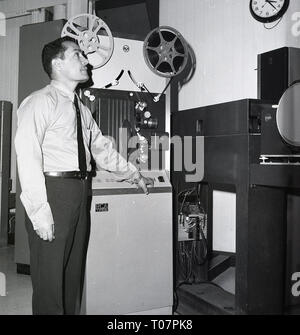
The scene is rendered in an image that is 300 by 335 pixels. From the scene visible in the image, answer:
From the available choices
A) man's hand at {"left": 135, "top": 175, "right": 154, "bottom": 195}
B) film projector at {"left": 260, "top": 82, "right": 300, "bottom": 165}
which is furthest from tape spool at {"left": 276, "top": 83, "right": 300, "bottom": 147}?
man's hand at {"left": 135, "top": 175, "right": 154, "bottom": 195}

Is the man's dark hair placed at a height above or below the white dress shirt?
above

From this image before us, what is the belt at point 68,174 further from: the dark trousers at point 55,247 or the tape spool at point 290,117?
the tape spool at point 290,117

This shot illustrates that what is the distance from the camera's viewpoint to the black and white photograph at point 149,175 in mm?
1872

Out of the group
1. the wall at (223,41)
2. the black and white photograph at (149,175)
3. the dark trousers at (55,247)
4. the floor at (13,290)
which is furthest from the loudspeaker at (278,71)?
the floor at (13,290)

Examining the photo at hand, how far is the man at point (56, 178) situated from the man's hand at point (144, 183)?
422 mm

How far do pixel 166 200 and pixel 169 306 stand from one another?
26.8 inches

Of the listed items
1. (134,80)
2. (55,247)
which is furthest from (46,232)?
(134,80)

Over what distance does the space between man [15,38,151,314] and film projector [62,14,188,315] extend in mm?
235

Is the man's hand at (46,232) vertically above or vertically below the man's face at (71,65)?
below

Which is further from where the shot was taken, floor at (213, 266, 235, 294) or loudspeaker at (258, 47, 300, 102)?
floor at (213, 266, 235, 294)

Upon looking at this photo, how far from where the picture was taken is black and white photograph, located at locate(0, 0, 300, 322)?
1.87m

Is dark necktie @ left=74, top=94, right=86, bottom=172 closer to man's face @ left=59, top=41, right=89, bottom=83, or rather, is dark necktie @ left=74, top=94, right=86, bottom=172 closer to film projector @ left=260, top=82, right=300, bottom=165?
man's face @ left=59, top=41, right=89, bottom=83

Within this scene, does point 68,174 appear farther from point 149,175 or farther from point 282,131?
point 282,131

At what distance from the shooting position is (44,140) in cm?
189
